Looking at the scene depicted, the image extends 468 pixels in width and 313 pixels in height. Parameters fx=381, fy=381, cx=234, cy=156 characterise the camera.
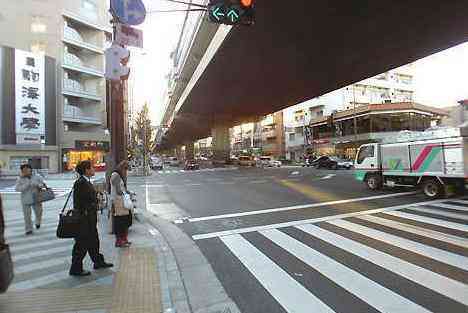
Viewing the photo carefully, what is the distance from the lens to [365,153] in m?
18.0

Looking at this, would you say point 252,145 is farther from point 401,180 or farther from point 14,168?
point 401,180

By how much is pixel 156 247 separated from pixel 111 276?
1923mm

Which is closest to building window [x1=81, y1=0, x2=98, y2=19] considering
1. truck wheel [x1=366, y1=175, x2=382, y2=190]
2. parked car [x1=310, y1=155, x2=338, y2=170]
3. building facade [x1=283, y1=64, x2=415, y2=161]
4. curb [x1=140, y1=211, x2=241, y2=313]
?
parked car [x1=310, y1=155, x2=338, y2=170]

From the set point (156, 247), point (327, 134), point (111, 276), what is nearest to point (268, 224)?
point (156, 247)

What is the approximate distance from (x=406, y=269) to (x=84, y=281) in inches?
188

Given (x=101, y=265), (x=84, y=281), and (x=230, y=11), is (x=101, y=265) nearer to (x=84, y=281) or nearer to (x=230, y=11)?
(x=84, y=281)

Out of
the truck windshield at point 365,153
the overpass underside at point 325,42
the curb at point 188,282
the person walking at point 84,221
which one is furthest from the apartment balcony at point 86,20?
the person walking at point 84,221

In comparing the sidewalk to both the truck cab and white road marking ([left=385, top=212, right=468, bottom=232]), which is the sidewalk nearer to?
white road marking ([left=385, top=212, right=468, bottom=232])

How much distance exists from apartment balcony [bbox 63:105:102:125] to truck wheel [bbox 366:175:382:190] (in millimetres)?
35849

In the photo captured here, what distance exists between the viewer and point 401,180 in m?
15.8

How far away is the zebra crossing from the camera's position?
4648 millimetres

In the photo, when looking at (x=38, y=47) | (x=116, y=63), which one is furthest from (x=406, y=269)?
(x=38, y=47)

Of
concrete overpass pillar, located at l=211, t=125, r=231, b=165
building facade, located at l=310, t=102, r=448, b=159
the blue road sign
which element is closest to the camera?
the blue road sign

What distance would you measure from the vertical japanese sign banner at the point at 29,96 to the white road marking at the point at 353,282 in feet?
121
